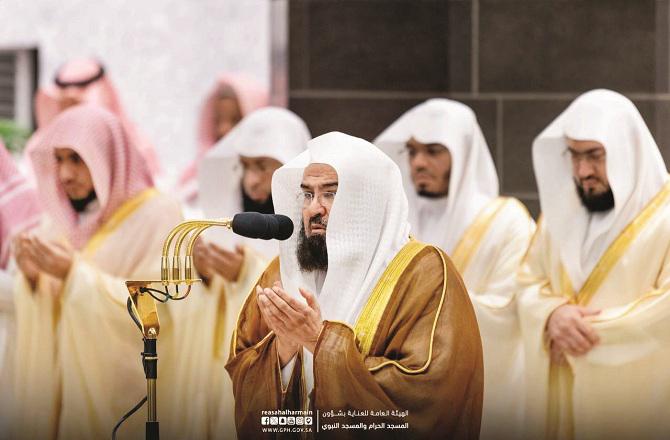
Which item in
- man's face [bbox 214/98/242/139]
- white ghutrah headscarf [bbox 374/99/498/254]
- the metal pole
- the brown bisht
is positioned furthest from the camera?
man's face [bbox 214/98/242/139]

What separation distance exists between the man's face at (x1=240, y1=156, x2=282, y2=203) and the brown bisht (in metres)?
1.04

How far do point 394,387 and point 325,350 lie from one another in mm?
242

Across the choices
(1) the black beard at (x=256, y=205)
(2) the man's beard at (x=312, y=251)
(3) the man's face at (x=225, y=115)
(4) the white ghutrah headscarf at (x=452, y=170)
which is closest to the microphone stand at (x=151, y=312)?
(2) the man's beard at (x=312, y=251)

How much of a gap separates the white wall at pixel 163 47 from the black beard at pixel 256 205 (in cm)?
48

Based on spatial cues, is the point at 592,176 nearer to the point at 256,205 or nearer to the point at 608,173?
the point at 608,173

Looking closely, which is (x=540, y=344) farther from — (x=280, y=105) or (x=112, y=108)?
(x=112, y=108)

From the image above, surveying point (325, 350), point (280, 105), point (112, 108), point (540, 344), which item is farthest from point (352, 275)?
point (112, 108)

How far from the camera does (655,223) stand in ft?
15.4

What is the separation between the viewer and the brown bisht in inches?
161

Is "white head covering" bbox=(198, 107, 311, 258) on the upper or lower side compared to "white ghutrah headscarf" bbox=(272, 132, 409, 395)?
upper

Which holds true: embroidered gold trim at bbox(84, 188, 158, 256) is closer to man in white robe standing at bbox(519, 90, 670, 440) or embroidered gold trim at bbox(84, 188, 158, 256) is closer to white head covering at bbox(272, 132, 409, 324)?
Answer: white head covering at bbox(272, 132, 409, 324)

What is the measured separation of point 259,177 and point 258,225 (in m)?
Result: 1.45

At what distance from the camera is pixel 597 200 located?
479 cm

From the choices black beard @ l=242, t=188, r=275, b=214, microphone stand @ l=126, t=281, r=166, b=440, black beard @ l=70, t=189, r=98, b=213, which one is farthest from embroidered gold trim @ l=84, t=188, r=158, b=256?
microphone stand @ l=126, t=281, r=166, b=440
